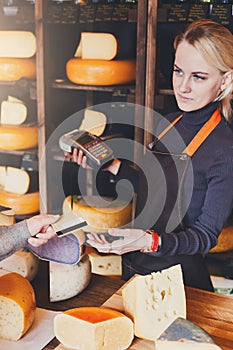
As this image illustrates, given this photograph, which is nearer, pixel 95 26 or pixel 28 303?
pixel 28 303

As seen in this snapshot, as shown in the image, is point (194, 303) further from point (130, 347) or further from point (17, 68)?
point (17, 68)

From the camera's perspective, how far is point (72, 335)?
97cm

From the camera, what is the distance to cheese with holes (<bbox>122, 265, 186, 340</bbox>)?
1.00m

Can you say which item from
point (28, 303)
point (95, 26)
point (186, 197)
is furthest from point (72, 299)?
point (95, 26)

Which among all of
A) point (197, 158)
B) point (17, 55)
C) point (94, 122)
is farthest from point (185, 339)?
point (17, 55)

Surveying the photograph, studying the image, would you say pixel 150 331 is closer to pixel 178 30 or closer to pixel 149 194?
pixel 149 194

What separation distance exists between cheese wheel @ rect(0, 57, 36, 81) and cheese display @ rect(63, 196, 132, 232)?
0.60m

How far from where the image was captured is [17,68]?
2086 millimetres

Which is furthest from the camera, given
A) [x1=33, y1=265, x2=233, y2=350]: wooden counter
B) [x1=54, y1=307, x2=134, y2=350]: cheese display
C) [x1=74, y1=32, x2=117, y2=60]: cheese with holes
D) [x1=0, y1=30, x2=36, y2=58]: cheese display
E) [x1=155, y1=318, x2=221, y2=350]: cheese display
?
[x1=0, y1=30, x2=36, y2=58]: cheese display

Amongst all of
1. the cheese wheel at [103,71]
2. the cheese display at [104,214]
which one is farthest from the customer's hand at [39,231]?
the cheese wheel at [103,71]

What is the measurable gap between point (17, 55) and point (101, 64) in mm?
401

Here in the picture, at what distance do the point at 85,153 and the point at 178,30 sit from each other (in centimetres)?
52

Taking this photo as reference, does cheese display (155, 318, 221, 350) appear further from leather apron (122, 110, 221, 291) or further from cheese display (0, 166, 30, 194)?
cheese display (0, 166, 30, 194)

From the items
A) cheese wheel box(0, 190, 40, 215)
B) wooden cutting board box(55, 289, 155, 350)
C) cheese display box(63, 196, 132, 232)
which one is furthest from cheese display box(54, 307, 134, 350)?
cheese wheel box(0, 190, 40, 215)
